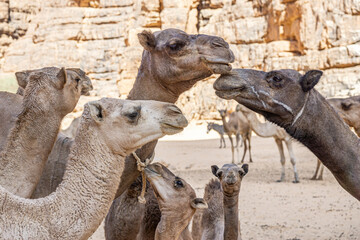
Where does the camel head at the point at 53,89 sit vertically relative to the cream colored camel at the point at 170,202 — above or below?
above

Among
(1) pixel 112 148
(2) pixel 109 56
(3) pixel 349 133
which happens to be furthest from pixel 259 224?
(2) pixel 109 56

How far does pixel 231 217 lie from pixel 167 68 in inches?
75.7

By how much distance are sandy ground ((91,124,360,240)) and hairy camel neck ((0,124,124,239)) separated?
5528 mm

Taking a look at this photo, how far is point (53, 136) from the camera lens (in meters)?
4.49

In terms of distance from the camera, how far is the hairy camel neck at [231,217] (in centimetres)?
538

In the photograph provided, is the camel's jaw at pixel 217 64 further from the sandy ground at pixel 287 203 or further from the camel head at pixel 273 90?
the sandy ground at pixel 287 203

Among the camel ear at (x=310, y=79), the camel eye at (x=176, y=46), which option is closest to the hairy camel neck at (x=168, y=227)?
the camel eye at (x=176, y=46)

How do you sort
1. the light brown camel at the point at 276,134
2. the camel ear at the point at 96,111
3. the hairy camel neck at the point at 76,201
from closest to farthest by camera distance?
the hairy camel neck at the point at 76,201 → the camel ear at the point at 96,111 → the light brown camel at the point at 276,134

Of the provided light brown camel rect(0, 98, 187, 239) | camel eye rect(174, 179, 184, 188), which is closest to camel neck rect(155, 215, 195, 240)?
camel eye rect(174, 179, 184, 188)

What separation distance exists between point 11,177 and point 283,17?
34965 millimetres

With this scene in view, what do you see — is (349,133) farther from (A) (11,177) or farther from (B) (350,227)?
(B) (350,227)

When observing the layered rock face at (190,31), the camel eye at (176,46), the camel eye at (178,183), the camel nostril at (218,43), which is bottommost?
the layered rock face at (190,31)

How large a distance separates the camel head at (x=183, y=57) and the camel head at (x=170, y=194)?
82 centimetres

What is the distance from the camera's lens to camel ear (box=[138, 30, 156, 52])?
457 centimetres
